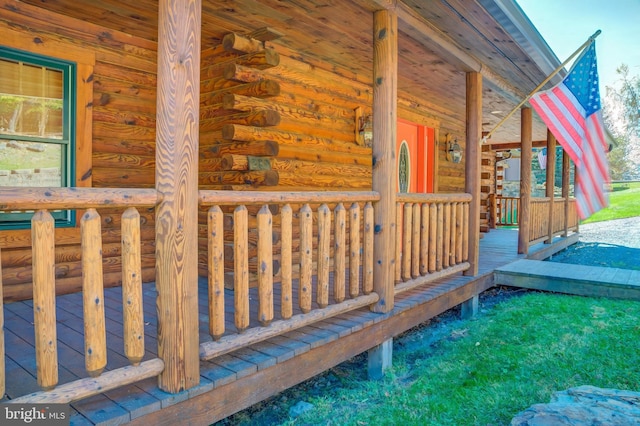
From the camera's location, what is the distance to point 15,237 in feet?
12.3

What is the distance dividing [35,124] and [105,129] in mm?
565

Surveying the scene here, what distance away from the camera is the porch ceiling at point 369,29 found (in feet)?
12.4

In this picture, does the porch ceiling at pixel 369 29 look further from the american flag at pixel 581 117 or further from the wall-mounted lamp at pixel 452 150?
the wall-mounted lamp at pixel 452 150

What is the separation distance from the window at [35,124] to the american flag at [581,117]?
478 centimetres

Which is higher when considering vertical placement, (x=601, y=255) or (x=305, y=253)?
(x=305, y=253)

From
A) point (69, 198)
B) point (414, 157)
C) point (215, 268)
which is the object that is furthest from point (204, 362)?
point (414, 157)

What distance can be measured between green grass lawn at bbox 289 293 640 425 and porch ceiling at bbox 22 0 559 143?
283cm

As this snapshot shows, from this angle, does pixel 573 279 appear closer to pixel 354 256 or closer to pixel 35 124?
pixel 354 256

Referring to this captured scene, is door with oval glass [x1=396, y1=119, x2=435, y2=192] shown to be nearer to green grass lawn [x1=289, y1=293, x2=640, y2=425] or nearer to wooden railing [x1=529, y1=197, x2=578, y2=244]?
wooden railing [x1=529, y1=197, x2=578, y2=244]

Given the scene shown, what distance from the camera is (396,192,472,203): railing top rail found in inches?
159

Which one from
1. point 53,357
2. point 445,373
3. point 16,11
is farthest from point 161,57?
point 445,373

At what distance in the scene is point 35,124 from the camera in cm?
382

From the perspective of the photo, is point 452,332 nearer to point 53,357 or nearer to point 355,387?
point 355,387

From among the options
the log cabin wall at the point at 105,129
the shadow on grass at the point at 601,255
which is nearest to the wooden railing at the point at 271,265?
the log cabin wall at the point at 105,129
